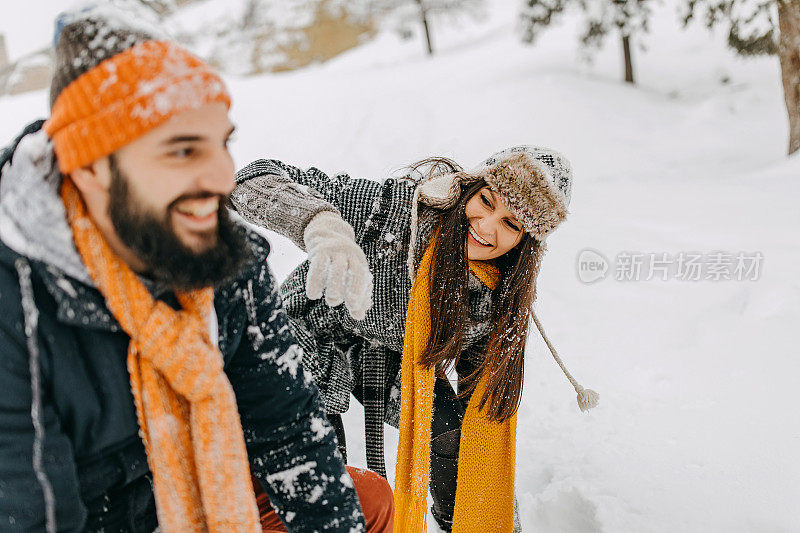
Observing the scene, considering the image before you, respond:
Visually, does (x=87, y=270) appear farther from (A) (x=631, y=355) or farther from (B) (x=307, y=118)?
(B) (x=307, y=118)

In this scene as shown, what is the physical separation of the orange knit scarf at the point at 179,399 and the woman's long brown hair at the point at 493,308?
36.5 inches

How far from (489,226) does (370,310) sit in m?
0.58

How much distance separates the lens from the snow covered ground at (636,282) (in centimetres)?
235

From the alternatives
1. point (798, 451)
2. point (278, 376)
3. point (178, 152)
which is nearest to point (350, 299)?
point (278, 376)

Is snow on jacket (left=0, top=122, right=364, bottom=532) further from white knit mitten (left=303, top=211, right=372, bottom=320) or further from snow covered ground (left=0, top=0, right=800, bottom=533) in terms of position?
snow covered ground (left=0, top=0, right=800, bottom=533)

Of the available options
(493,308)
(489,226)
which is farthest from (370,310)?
(489,226)

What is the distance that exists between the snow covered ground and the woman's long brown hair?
606 millimetres

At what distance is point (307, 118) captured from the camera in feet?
27.5

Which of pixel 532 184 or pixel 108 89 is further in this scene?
pixel 532 184

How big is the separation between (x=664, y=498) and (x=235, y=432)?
187cm

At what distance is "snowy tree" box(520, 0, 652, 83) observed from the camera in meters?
9.86

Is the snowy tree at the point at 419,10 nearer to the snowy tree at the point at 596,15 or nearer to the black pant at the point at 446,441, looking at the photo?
the snowy tree at the point at 596,15

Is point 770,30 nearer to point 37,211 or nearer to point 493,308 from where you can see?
point 493,308

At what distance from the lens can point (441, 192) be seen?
207 centimetres
